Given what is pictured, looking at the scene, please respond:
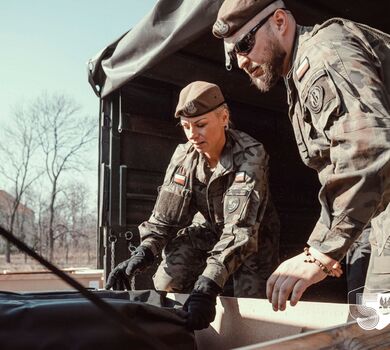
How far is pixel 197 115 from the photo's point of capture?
8.66ft

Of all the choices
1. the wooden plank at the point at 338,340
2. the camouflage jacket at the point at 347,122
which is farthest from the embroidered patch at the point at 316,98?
the wooden plank at the point at 338,340

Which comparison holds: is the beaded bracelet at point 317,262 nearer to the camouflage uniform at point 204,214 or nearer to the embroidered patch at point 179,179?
the camouflage uniform at point 204,214

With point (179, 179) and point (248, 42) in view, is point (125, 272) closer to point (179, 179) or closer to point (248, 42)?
point (179, 179)

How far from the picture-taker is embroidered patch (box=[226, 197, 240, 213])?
7.73 feet

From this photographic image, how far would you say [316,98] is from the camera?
138 centimetres

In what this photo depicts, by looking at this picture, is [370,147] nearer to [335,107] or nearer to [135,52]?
[335,107]

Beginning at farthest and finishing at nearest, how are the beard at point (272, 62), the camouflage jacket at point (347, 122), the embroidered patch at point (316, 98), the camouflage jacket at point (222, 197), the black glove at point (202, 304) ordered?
1. the camouflage jacket at point (222, 197)
2. the beard at point (272, 62)
3. the black glove at point (202, 304)
4. the embroidered patch at point (316, 98)
5. the camouflage jacket at point (347, 122)

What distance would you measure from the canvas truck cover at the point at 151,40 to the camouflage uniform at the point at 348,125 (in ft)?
3.20

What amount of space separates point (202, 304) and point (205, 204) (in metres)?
1.07

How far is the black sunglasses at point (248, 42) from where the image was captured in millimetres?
1730

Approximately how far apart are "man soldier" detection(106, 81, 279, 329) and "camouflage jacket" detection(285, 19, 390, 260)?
1.00 m

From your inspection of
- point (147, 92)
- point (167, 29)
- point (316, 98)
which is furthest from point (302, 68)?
point (147, 92)

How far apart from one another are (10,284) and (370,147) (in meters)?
3.40

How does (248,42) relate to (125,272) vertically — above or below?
above
